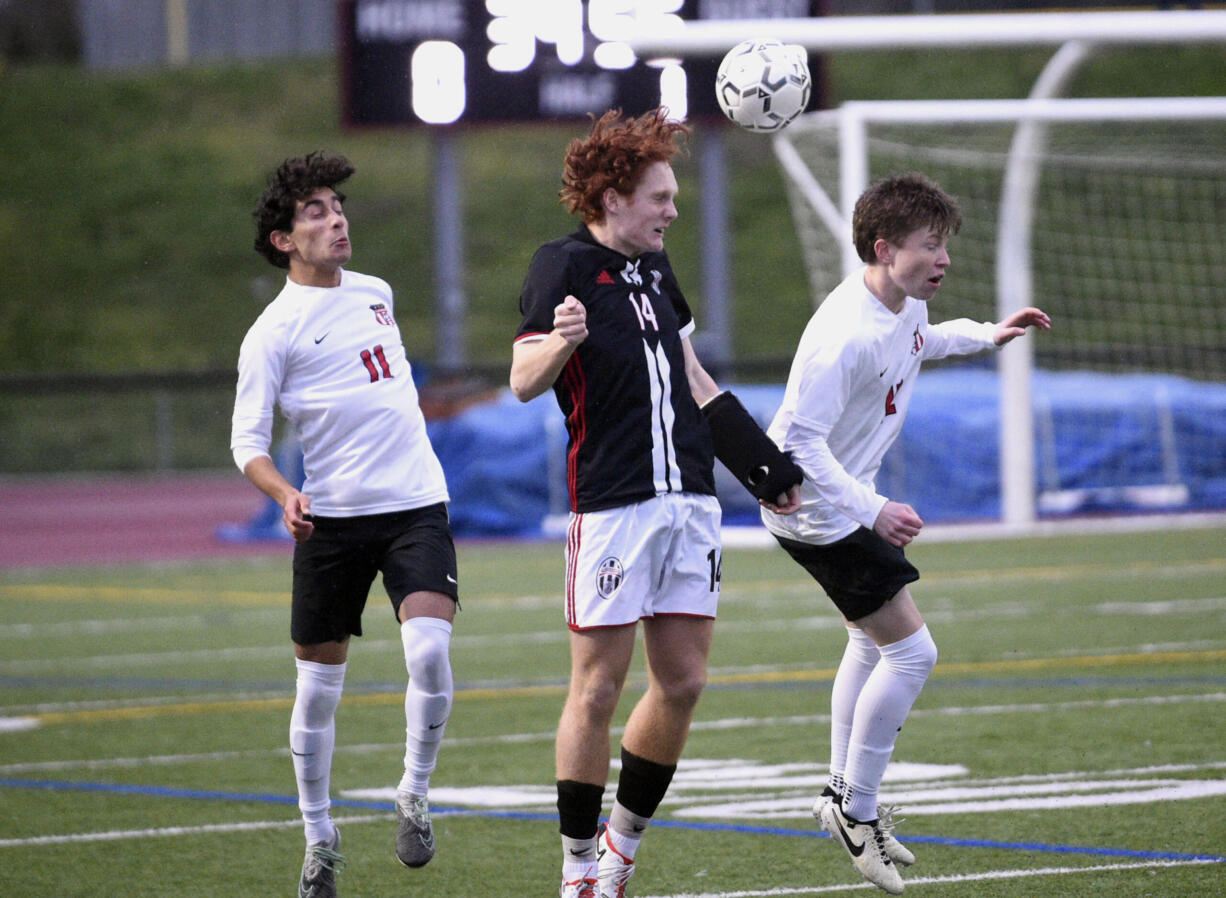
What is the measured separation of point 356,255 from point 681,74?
69.1 ft

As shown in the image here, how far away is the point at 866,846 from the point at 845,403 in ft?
3.96

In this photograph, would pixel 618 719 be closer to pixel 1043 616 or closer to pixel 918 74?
pixel 1043 616

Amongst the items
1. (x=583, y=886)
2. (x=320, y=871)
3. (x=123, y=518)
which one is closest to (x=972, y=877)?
(x=583, y=886)

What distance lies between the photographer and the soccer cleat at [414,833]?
5379 mm

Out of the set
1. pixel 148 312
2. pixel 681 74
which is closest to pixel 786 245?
pixel 148 312

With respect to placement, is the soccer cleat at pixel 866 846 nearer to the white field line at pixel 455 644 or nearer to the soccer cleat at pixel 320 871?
the soccer cleat at pixel 320 871

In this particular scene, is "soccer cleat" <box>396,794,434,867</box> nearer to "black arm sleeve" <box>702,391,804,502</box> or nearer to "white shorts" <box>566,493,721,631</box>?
"white shorts" <box>566,493,721,631</box>

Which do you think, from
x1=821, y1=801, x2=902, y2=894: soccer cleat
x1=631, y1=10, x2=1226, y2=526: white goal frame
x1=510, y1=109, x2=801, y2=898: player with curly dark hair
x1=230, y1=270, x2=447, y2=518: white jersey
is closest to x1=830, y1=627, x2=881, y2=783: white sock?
x1=821, y1=801, x2=902, y2=894: soccer cleat

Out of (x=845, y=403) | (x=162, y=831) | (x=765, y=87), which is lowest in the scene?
(x=162, y=831)

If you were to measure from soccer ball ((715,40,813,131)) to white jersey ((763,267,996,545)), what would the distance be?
4.36 feet

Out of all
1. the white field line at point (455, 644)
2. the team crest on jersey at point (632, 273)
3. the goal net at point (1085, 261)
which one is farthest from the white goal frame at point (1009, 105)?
the team crest on jersey at point (632, 273)

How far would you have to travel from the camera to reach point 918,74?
42.5 meters

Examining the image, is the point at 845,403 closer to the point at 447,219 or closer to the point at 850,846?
Answer: the point at 850,846

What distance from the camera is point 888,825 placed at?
17.9 feet
